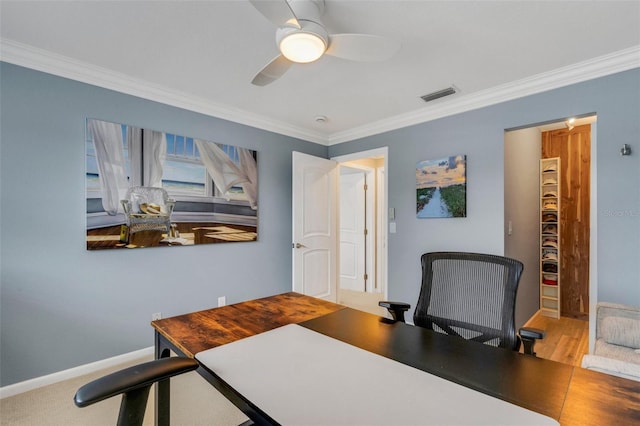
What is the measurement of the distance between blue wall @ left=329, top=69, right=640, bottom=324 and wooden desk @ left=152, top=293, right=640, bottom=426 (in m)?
1.74

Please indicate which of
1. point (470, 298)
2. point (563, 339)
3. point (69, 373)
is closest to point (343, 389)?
point (470, 298)

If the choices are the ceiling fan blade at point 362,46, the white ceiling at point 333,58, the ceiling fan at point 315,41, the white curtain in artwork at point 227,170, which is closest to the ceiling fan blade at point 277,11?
the ceiling fan at point 315,41

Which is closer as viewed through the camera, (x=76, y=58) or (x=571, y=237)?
(x=76, y=58)

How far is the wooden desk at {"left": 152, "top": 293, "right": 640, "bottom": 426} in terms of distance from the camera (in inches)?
31.8

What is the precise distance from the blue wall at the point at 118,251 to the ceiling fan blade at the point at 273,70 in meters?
1.35

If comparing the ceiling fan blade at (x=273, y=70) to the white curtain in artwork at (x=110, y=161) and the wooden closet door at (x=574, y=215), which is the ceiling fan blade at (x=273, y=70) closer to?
the white curtain in artwork at (x=110, y=161)

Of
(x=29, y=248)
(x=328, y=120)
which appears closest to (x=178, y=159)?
(x=29, y=248)

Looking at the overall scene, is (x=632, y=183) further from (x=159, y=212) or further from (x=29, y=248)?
(x=29, y=248)

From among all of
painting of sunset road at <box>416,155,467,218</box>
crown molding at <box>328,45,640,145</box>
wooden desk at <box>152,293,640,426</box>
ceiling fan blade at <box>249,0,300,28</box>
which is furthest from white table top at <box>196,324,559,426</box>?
crown molding at <box>328,45,640,145</box>

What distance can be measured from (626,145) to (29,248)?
4.21m

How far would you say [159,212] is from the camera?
2672 mm

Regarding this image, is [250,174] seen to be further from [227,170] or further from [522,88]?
[522,88]

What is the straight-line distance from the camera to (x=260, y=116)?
3371 mm

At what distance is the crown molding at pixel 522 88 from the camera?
2117 millimetres
